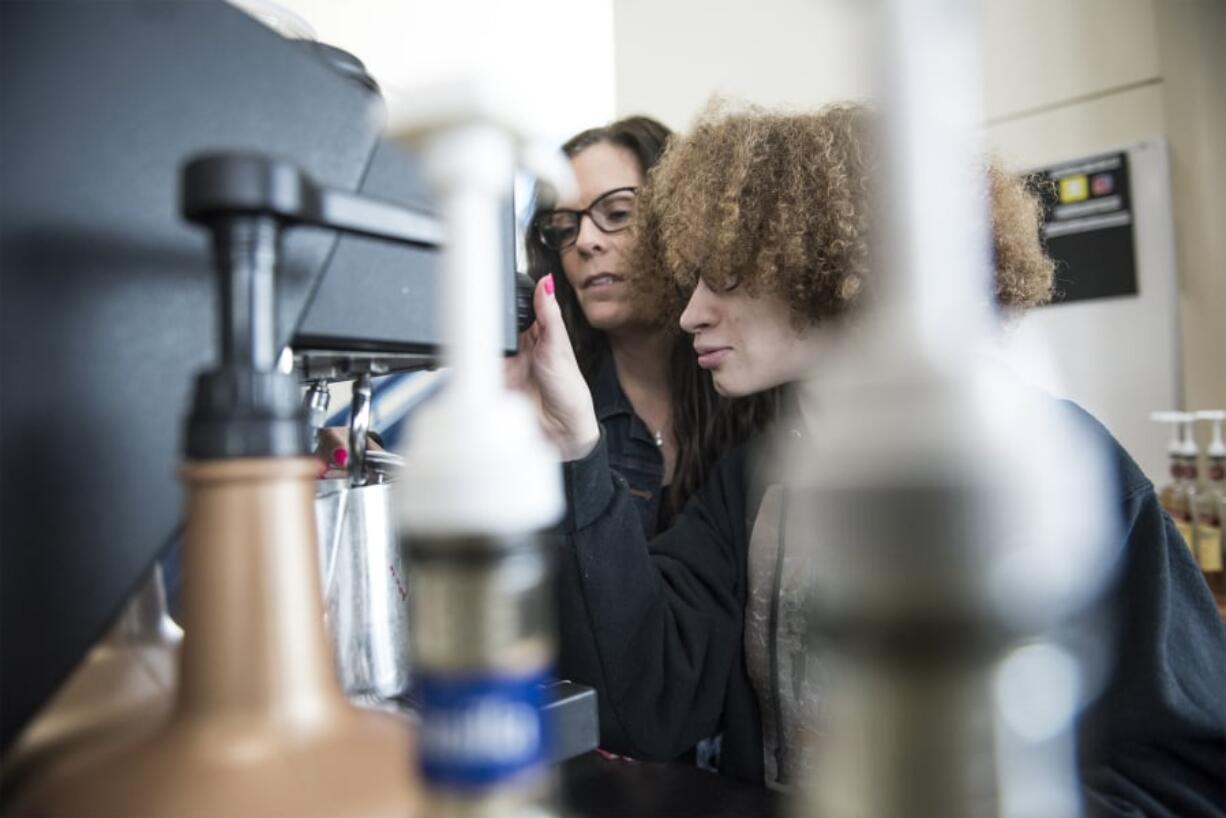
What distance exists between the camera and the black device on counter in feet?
0.80

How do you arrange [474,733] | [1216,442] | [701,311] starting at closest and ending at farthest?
[474,733], [701,311], [1216,442]

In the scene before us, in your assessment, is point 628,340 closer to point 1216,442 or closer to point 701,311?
point 701,311

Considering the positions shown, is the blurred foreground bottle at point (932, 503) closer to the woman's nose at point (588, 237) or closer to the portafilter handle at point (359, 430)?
the portafilter handle at point (359, 430)

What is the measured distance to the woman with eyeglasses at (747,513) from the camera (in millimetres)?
591

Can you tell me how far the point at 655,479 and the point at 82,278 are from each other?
90cm

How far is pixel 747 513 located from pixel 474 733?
729 millimetres

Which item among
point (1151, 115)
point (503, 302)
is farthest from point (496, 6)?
point (503, 302)

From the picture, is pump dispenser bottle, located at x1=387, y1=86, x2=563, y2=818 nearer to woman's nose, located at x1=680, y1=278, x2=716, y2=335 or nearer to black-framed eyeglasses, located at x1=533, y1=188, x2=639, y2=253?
woman's nose, located at x1=680, y1=278, x2=716, y2=335

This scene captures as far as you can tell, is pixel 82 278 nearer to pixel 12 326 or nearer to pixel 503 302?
pixel 12 326

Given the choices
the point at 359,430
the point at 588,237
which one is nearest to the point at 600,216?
the point at 588,237

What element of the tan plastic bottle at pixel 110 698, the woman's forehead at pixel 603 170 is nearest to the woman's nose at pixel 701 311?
the woman's forehead at pixel 603 170

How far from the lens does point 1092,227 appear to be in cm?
169

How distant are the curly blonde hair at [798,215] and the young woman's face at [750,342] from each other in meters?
0.02

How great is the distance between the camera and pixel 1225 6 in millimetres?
1537
